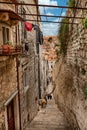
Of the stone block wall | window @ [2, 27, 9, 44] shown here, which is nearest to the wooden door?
the stone block wall

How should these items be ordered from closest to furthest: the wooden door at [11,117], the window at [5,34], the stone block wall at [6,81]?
the stone block wall at [6,81]
the window at [5,34]
the wooden door at [11,117]

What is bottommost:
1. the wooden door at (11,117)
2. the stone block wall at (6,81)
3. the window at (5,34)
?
the wooden door at (11,117)

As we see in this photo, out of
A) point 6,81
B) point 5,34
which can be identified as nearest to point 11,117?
point 6,81

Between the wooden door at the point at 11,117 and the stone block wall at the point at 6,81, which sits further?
the wooden door at the point at 11,117

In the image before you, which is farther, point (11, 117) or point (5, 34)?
point (11, 117)

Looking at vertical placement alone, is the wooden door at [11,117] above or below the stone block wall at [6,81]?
below

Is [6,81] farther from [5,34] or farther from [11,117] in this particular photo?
[11,117]

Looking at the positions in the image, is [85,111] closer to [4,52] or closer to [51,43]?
[4,52]

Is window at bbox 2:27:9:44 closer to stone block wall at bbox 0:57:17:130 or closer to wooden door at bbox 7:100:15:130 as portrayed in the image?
stone block wall at bbox 0:57:17:130

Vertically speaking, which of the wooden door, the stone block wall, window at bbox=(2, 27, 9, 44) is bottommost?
the wooden door

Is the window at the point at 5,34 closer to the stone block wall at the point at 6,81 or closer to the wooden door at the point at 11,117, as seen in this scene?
the stone block wall at the point at 6,81

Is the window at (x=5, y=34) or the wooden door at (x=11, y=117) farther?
the wooden door at (x=11, y=117)

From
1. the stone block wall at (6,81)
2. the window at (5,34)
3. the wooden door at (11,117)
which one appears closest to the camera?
the stone block wall at (6,81)

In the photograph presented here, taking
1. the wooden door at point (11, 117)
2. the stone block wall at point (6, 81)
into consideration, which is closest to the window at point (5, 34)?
the stone block wall at point (6, 81)
